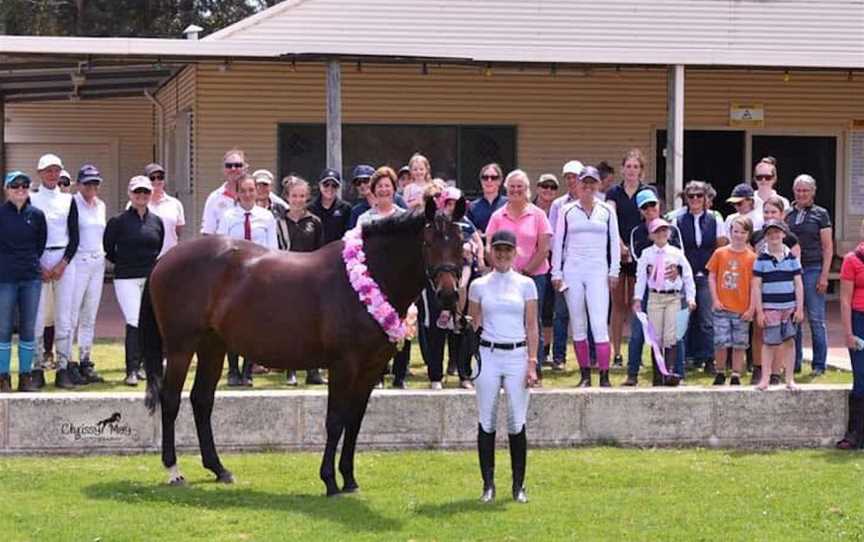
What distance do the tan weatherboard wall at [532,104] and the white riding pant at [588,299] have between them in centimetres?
766

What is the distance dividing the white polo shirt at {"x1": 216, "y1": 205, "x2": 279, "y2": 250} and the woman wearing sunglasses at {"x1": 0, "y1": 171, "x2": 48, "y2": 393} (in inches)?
58.4

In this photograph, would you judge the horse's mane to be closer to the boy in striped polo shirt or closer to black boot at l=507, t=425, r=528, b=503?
black boot at l=507, t=425, r=528, b=503

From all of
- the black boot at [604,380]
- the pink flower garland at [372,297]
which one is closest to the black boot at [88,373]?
the pink flower garland at [372,297]

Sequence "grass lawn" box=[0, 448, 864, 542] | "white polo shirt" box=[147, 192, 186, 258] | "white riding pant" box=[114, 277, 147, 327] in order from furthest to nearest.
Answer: "white polo shirt" box=[147, 192, 186, 258] < "white riding pant" box=[114, 277, 147, 327] < "grass lawn" box=[0, 448, 864, 542]

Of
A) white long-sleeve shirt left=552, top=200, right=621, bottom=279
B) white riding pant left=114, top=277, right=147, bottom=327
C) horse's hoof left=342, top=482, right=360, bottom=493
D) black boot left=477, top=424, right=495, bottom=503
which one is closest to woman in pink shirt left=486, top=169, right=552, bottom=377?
white long-sleeve shirt left=552, top=200, right=621, bottom=279

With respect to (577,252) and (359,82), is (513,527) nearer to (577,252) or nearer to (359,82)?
(577,252)

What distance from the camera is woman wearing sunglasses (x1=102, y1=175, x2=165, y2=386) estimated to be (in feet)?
37.5

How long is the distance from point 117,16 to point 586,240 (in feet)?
102

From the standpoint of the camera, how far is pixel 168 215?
1192cm

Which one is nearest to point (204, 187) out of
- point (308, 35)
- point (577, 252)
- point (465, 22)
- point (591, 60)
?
point (308, 35)

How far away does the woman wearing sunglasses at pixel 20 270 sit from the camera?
10.7m

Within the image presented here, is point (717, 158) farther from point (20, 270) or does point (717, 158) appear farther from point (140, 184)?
point (20, 270)

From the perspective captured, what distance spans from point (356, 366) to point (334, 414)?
34 cm

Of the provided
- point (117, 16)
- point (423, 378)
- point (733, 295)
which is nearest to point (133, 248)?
point (423, 378)
